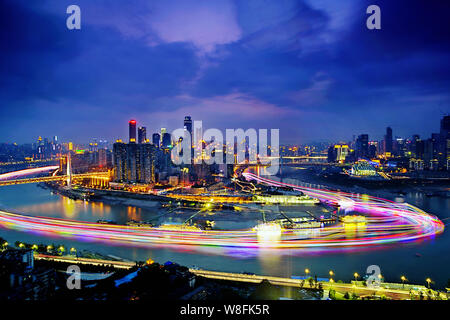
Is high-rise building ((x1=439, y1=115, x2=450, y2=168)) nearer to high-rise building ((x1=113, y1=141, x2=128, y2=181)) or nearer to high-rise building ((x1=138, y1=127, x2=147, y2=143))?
high-rise building ((x1=113, y1=141, x2=128, y2=181))

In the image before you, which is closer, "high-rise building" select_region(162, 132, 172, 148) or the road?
the road

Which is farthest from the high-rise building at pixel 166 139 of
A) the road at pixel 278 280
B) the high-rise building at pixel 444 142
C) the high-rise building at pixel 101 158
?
the road at pixel 278 280

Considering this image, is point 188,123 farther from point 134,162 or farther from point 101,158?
point 134,162

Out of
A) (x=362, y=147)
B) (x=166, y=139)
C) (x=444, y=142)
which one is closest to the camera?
(x=444, y=142)

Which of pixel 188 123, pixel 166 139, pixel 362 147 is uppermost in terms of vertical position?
pixel 188 123

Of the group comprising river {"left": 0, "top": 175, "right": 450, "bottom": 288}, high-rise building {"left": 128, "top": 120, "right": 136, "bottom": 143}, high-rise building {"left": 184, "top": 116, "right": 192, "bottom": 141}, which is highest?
high-rise building {"left": 184, "top": 116, "right": 192, "bottom": 141}

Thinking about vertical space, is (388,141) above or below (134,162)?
above

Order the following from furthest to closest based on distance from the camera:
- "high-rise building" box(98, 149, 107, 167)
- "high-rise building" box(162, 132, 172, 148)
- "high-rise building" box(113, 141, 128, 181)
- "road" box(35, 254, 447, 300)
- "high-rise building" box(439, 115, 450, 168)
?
1. "high-rise building" box(162, 132, 172, 148)
2. "high-rise building" box(98, 149, 107, 167)
3. "high-rise building" box(439, 115, 450, 168)
4. "high-rise building" box(113, 141, 128, 181)
5. "road" box(35, 254, 447, 300)

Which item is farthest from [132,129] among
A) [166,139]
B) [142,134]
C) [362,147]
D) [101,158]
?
[362,147]

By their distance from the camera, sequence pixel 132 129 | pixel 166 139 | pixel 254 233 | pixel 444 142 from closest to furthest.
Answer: pixel 254 233, pixel 444 142, pixel 132 129, pixel 166 139

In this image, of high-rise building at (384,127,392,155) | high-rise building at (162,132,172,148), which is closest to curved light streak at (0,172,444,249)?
high-rise building at (162,132,172,148)

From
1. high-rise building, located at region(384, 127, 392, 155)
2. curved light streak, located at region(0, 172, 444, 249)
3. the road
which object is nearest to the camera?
the road
